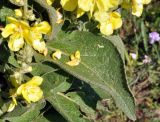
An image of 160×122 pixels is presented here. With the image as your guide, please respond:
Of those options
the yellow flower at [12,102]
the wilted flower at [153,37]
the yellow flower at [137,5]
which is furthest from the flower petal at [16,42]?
the wilted flower at [153,37]

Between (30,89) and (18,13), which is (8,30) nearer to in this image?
(18,13)

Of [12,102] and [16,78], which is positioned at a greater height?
[16,78]

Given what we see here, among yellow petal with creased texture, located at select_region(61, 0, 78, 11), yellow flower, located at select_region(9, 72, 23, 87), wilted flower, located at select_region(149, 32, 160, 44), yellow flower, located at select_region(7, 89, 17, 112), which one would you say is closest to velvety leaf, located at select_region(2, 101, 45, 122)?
yellow flower, located at select_region(7, 89, 17, 112)

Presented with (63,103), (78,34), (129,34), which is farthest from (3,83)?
(129,34)

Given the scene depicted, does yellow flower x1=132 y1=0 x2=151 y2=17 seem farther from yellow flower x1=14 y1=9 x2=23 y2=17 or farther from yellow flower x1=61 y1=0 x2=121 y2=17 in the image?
yellow flower x1=14 y1=9 x2=23 y2=17

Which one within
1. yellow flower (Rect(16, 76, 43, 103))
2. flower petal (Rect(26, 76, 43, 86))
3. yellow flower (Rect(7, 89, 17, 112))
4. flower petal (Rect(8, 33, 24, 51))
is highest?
flower petal (Rect(8, 33, 24, 51))

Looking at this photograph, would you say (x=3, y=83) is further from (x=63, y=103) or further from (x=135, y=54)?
(x=135, y=54)

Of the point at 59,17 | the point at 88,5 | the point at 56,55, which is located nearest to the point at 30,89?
the point at 56,55

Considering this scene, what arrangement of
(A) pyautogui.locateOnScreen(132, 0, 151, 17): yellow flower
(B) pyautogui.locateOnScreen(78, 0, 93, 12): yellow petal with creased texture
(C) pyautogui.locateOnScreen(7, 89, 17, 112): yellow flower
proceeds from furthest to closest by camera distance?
(C) pyautogui.locateOnScreen(7, 89, 17, 112): yellow flower → (A) pyautogui.locateOnScreen(132, 0, 151, 17): yellow flower → (B) pyautogui.locateOnScreen(78, 0, 93, 12): yellow petal with creased texture
